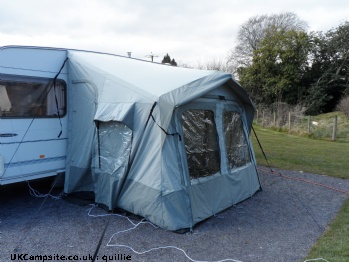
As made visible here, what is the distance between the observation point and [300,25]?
29.5 metres

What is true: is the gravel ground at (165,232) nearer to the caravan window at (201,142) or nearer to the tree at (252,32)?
the caravan window at (201,142)

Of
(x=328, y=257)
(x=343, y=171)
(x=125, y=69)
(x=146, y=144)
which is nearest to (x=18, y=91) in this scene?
(x=125, y=69)

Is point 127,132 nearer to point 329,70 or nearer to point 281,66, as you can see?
point 281,66

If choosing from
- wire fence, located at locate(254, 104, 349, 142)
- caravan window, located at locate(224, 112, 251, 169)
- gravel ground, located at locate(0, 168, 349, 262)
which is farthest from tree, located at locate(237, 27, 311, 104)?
gravel ground, located at locate(0, 168, 349, 262)

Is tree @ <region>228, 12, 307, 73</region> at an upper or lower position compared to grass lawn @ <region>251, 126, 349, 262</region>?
upper

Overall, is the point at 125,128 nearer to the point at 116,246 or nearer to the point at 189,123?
the point at 189,123

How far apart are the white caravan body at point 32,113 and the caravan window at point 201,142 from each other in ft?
7.24

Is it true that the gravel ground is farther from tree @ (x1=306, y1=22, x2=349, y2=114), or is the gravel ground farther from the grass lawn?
tree @ (x1=306, y1=22, x2=349, y2=114)

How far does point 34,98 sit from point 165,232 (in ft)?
9.56

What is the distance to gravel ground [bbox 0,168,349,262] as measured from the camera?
3.38 meters

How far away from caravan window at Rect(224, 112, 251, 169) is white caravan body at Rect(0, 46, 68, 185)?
2763 millimetres

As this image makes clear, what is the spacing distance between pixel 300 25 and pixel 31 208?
31.1 metres

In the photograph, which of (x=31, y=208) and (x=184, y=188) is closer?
(x=184, y=188)

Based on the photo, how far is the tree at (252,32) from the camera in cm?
2989
